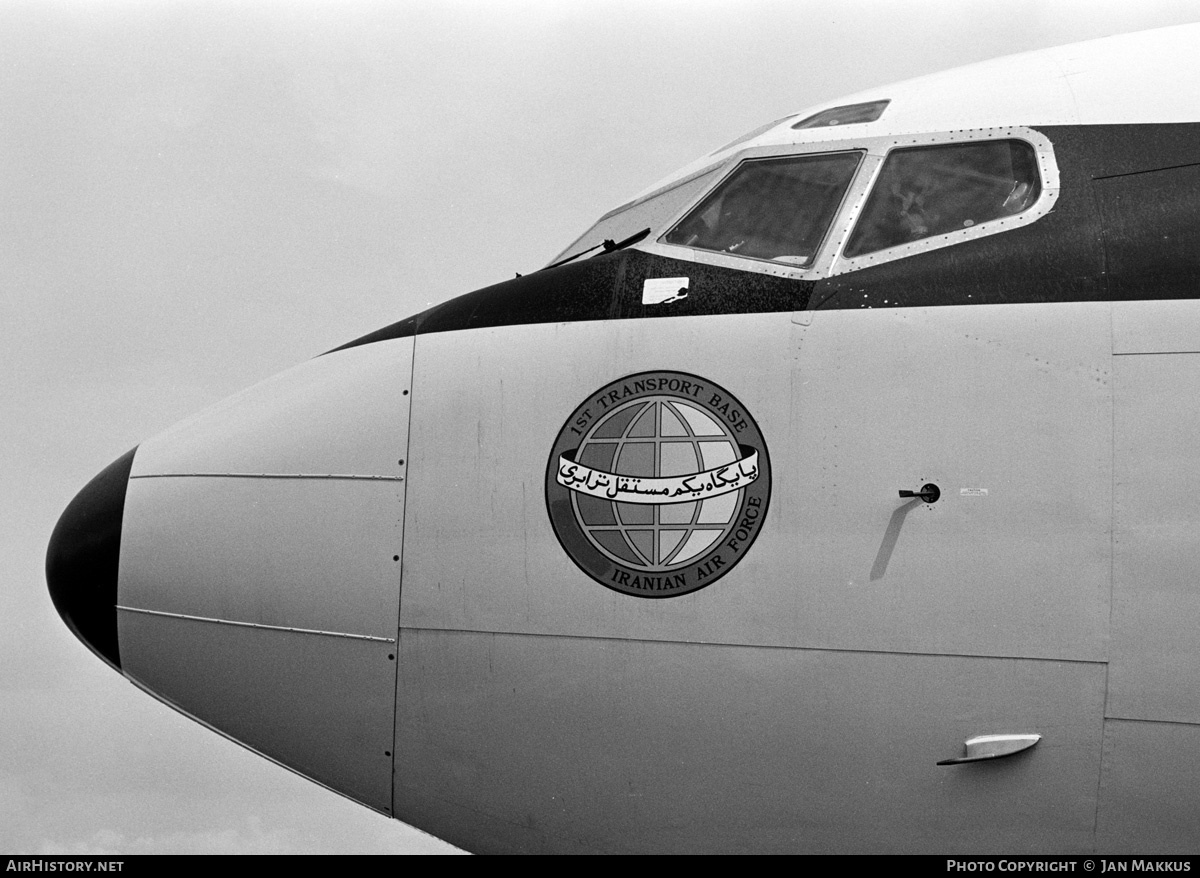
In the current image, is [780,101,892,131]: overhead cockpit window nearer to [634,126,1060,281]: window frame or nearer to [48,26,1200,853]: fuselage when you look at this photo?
[48,26,1200,853]: fuselage

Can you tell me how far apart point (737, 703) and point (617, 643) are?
2.01 feet

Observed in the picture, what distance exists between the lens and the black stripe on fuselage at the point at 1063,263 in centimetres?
610

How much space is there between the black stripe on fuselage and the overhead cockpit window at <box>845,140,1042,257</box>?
136 millimetres

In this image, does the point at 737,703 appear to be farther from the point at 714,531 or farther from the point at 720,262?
the point at 720,262

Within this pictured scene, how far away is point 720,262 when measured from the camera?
6.71 m

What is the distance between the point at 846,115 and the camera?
23.2 ft

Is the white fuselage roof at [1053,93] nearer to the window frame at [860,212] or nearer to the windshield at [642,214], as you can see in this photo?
the window frame at [860,212]

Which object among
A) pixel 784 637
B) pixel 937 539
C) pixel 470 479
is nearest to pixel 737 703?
pixel 784 637

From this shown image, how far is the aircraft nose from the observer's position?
7012 mm

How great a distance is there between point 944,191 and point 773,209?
85 centimetres

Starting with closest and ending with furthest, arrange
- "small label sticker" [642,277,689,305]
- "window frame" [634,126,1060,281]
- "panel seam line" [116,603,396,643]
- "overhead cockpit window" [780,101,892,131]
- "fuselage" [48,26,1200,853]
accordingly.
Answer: "fuselage" [48,26,1200,853]
"window frame" [634,126,1060,281]
"panel seam line" [116,603,396,643]
"small label sticker" [642,277,689,305]
"overhead cockpit window" [780,101,892,131]

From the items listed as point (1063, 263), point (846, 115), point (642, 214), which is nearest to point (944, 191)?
point (1063, 263)

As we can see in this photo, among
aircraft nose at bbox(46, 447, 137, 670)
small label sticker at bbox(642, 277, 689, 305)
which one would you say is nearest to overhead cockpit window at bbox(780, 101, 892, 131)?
small label sticker at bbox(642, 277, 689, 305)

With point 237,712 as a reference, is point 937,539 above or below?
above
